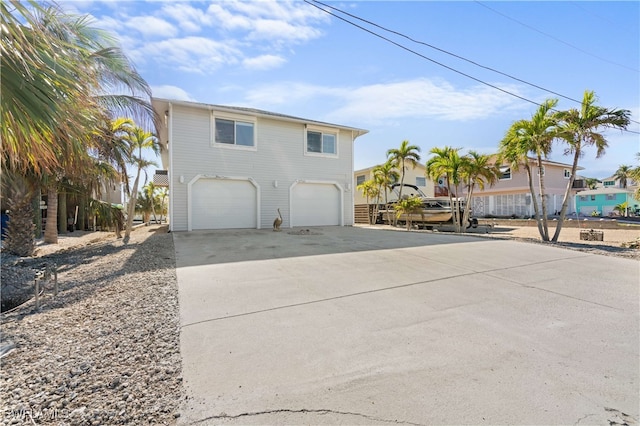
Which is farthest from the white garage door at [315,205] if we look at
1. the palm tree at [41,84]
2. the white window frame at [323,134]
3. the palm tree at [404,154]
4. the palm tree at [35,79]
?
the palm tree at [35,79]

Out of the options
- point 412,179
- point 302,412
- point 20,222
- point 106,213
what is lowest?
point 302,412

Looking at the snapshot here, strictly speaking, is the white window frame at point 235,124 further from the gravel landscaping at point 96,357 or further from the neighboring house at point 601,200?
the neighboring house at point 601,200

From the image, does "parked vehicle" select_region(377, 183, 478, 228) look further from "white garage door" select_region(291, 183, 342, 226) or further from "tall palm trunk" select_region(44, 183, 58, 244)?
"tall palm trunk" select_region(44, 183, 58, 244)

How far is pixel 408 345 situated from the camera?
3.01 m

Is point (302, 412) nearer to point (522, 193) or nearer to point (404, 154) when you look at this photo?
point (404, 154)

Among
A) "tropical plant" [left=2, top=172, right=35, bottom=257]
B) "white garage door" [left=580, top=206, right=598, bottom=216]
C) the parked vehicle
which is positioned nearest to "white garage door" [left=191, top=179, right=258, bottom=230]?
"tropical plant" [left=2, top=172, right=35, bottom=257]

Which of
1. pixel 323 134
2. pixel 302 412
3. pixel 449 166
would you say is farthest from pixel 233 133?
pixel 302 412

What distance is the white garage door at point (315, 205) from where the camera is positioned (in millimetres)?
15344

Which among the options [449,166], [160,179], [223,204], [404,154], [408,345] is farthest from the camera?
[160,179]

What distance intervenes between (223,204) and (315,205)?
4.70 meters

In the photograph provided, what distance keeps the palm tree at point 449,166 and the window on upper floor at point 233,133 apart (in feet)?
31.7

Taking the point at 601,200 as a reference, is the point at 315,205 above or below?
below

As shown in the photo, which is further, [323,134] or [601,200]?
[601,200]

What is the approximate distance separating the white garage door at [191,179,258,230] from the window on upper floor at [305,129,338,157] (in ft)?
12.7
